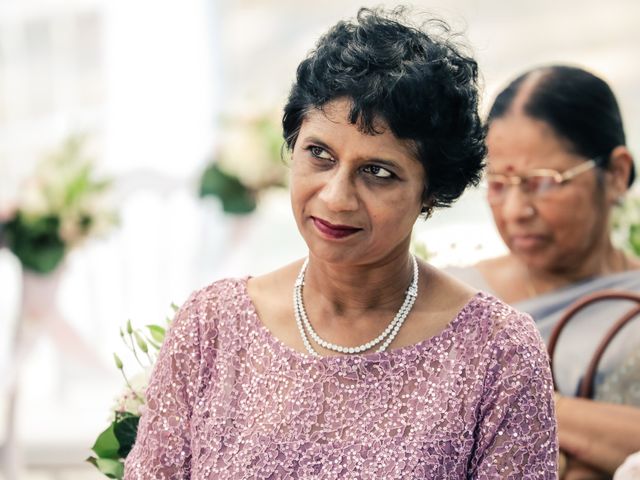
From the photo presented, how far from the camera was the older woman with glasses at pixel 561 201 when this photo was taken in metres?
2.74

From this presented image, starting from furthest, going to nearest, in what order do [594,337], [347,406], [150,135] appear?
[150,135], [594,337], [347,406]

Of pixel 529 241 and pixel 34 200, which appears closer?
pixel 529 241

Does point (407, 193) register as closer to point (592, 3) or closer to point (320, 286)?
point (320, 286)

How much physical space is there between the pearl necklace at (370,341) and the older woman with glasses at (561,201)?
2.78 ft

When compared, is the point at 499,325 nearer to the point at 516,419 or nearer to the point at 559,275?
the point at 516,419

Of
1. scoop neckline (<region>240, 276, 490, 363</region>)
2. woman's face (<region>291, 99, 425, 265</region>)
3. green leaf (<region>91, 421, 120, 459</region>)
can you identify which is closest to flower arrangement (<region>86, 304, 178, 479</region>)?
green leaf (<region>91, 421, 120, 459</region>)

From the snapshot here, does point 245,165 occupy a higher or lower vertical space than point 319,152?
lower

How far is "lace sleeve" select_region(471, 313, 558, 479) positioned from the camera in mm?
1778

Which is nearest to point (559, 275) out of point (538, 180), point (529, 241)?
point (529, 241)

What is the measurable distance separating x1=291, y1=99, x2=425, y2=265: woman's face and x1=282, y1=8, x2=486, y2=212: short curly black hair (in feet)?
0.07

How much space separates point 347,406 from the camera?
1854 millimetres

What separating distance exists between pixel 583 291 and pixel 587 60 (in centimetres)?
310

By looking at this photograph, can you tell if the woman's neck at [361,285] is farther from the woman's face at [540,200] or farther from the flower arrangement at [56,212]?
the flower arrangement at [56,212]

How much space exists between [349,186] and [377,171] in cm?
Answer: 5
